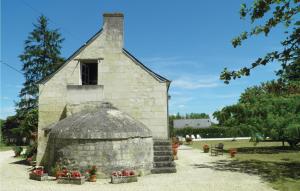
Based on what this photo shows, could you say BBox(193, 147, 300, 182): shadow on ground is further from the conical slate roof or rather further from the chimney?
the chimney

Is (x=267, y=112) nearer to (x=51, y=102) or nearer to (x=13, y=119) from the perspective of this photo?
(x=51, y=102)

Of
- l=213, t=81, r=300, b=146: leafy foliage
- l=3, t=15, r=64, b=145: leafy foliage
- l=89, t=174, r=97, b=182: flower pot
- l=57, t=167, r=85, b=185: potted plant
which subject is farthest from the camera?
l=3, t=15, r=64, b=145: leafy foliage

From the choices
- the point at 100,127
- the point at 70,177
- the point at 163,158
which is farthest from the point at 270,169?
the point at 70,177

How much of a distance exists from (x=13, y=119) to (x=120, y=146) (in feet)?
132

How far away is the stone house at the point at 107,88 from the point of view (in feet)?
62.6

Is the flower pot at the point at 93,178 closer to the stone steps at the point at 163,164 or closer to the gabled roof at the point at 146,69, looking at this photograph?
the stone steps at the point at 163,164

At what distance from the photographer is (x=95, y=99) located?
19.2 m

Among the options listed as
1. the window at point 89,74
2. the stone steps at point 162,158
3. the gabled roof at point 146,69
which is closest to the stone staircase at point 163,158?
the stone steps at point 162,158

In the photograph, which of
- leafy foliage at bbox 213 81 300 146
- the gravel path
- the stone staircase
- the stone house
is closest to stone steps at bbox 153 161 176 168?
the stone staircase

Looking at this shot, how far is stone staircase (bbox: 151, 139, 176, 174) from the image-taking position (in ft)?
52.4

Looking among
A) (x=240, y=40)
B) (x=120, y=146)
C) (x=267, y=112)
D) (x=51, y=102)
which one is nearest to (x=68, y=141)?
(x=120, y=146)

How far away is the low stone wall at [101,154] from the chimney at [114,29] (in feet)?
21.9

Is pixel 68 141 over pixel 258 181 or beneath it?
over

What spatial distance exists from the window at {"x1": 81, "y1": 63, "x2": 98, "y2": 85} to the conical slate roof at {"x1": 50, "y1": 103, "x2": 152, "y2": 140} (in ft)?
11.6
